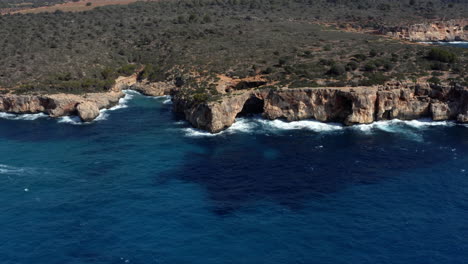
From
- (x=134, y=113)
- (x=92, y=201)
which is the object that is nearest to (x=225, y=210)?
(x=92, y=201)

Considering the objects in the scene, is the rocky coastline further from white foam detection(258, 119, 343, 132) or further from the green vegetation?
the green vegetation

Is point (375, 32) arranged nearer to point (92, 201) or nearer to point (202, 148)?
point (202, 148)

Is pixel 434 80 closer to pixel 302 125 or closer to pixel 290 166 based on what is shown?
pixel 302 125

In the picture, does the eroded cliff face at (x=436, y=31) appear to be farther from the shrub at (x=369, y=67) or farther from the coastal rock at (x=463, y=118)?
the coastal rock at (x=463, y=118)

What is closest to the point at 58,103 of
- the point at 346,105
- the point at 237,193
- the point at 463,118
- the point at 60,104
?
the point at 60,104

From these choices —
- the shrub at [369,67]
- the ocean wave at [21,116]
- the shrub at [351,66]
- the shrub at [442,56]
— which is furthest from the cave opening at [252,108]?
the ocean wave at [21,116]

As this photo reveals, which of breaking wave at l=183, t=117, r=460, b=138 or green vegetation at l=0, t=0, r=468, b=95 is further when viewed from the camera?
green vegetation at l=0, t=0, r=468, b=95

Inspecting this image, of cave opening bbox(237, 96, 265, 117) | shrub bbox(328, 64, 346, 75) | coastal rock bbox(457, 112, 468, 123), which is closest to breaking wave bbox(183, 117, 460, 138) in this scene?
coastal rock bbox(457, 112, 468, 123)
